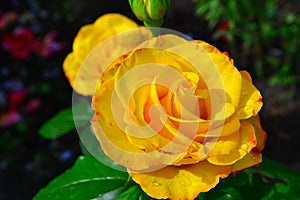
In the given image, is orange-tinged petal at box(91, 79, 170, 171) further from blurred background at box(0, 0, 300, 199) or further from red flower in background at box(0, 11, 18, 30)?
red flower in background at box(0, 11, 18, 30)

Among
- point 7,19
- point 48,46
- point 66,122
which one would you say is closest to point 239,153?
point 66,122

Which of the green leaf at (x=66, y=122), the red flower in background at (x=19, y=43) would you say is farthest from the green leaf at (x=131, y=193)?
the red flower in background at (x=19, y=43)

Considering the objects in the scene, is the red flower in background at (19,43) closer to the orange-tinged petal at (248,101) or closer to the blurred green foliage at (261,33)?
the blurred green foliage at (261,33)

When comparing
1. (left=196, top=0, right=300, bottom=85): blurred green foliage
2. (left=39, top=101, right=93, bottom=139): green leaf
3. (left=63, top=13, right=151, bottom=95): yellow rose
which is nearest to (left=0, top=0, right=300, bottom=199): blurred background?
(left=196, top=0, right=300, bottom=85): blurred green foliage

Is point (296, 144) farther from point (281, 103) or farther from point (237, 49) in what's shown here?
point (237, 49)

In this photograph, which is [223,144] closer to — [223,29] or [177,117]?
[177,117]

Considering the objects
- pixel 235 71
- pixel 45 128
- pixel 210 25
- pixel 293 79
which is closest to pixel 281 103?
pixel 293 79
